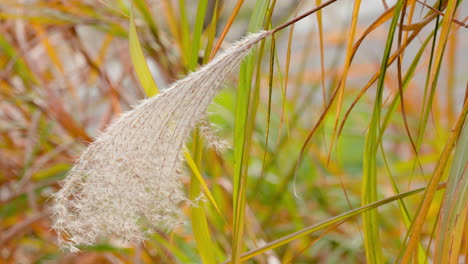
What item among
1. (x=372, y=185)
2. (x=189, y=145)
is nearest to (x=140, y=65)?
(x=372, y=185)

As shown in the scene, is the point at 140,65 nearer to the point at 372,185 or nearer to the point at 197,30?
the point at 197,30

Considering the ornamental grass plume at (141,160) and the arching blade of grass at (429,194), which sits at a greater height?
the ornamental grass plume at (141,160)

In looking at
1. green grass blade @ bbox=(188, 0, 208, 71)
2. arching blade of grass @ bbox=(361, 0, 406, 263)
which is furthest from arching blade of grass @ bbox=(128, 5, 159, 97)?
arching blade of grass @ bbox=(361, 0, 406, 263)

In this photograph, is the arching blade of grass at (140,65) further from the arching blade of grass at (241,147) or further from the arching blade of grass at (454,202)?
the arching blade of grass at (454,202)

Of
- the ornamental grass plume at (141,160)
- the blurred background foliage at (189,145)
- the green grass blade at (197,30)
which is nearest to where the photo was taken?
the ornamental grass plume at (141,160)

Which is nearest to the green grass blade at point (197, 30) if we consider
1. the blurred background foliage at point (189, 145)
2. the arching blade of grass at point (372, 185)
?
the blurred background foliage at point (189, 145)

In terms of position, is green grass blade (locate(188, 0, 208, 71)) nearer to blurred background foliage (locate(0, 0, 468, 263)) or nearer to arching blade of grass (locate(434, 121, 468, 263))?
blurred background foliage (locate(0, 0, 468, 263))

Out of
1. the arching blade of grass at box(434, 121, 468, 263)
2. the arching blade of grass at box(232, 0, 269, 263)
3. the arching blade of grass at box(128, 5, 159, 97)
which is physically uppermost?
the arching blade of grass at box(128, 5, 159, 97)
